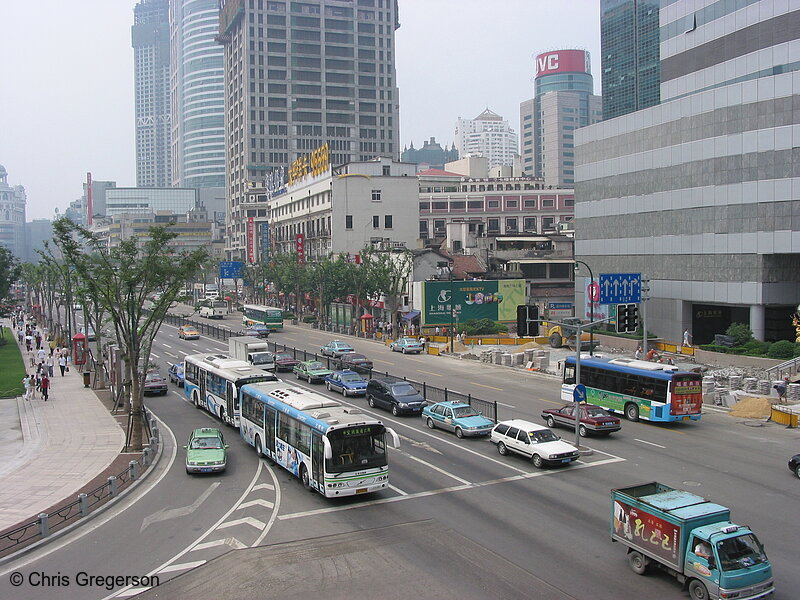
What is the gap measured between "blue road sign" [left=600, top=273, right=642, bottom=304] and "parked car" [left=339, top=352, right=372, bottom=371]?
20955 millimetres

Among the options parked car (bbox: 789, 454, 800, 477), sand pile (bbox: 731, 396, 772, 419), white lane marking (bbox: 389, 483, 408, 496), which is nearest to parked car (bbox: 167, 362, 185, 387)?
white lane marking (bbox: 389, 483, 408, 496)

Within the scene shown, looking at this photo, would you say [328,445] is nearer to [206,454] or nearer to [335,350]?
[206,454]

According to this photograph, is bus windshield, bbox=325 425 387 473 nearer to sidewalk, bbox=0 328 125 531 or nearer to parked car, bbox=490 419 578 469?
parked car, bbox=490 419 578 469

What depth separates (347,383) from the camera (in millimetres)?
40969

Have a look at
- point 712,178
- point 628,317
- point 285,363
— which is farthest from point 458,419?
point 712,178

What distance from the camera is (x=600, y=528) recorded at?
1883 centimetres

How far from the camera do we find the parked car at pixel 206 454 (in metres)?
24.8

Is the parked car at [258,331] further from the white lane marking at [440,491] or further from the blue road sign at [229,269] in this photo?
the white lane marking at [440,491]

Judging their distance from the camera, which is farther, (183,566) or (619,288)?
(619,288)

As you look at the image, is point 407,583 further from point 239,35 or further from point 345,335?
point 239,35

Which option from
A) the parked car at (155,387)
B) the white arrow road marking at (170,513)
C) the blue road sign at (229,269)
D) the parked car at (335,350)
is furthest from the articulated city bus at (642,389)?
the blue road sign at (229,269)

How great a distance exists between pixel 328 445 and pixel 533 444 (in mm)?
8325

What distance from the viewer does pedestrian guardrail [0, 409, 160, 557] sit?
18384 mm

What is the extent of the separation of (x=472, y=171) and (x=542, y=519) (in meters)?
179
